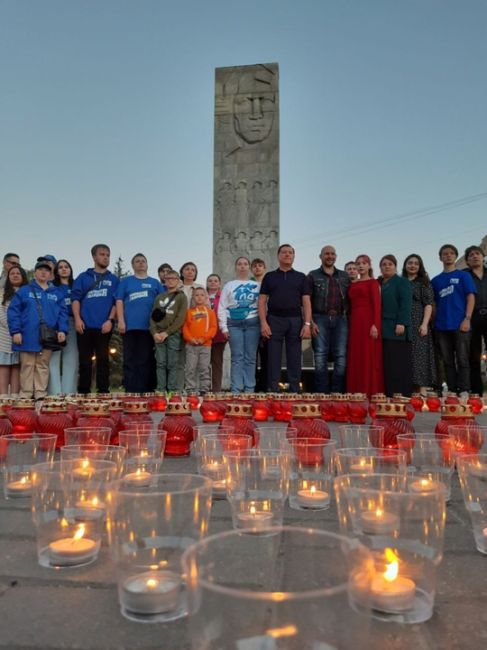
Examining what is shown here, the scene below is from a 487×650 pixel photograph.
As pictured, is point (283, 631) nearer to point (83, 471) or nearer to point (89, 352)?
point (83, 471)

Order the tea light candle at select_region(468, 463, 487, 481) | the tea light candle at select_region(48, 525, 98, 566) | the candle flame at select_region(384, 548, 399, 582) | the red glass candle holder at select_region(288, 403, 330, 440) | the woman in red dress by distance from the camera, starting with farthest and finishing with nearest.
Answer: the woman in red dress
the red glass candle holder at select_region(288, 403, 330, 440)
the tea light candle at select_region(468, 463, 487, 481)
the tea light candle at select_region(48, 525, 98, 566)
the candle flame at select_region(384, 548, 399, 582)

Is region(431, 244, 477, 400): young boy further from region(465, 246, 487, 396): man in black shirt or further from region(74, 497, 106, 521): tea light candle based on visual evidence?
region(74, 497, 106, 521): tea light candle

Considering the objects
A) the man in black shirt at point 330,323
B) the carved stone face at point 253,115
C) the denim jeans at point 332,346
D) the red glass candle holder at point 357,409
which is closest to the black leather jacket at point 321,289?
the man in black shirt at point 330,323

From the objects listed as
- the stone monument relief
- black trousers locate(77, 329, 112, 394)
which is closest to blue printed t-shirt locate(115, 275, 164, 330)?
black trousers locate(77, 329, 112, 394)

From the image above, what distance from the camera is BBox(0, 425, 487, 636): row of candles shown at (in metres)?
1.06

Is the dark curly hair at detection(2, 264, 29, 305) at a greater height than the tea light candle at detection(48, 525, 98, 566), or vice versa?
the dark curly hair at detection(2, 264, 29, 305)

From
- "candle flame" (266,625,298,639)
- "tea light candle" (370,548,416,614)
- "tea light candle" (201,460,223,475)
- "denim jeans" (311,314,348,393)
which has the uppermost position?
"denim jeans" (311,314,348,393)

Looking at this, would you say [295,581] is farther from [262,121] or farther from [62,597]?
[262,121]

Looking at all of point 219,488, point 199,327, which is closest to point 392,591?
point 219,488

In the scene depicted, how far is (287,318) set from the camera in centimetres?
674

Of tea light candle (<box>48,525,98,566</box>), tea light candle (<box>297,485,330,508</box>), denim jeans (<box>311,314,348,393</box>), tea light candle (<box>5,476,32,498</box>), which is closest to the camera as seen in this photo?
tea light candle (<box>48,525,98,566</box>)

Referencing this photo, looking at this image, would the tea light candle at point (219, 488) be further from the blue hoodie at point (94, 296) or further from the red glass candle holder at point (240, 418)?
the blue hoodie at point (94, 296)

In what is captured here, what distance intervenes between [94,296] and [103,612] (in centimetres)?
643

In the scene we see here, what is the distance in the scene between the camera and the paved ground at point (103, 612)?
93 centimetres
